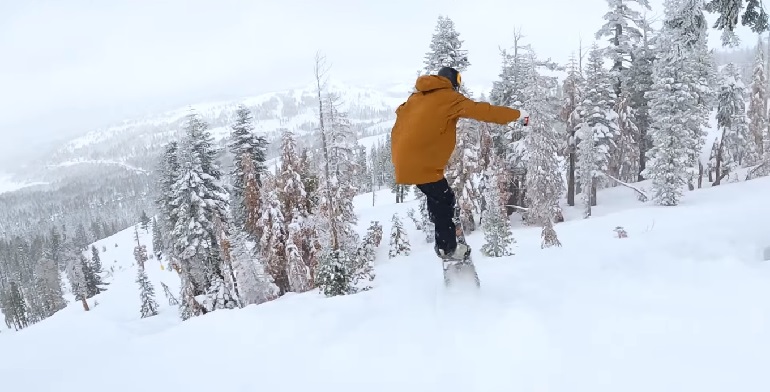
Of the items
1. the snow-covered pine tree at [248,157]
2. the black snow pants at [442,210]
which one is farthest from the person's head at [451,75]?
the snow-covered pine tree at [248,157]

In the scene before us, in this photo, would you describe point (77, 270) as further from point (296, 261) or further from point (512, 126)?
point (512, 126)

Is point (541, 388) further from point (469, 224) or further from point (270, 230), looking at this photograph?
point (469, 224)

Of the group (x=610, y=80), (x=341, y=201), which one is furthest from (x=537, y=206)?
(x=341, y=201)

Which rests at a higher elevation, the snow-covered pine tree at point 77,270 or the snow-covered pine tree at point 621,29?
the snow-covered pine tree at point 621,29

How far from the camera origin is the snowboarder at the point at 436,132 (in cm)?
384

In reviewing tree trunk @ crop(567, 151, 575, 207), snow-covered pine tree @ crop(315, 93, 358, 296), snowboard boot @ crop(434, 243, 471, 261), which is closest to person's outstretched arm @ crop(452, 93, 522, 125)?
snowboard boot @ crop(434, 243, 471, 261)

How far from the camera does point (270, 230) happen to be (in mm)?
24406

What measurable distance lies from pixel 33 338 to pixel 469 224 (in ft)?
A: 85.2

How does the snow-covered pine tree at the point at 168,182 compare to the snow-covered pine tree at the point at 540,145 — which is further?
the snow-covered pine tree at the point at 540,145

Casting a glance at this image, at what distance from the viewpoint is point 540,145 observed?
1171 inches

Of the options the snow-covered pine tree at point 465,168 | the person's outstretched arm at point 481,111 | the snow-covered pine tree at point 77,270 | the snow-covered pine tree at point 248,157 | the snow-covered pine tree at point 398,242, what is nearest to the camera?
the person's outstretched arm at point 481,111

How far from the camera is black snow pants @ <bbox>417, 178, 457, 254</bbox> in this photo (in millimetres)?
4121

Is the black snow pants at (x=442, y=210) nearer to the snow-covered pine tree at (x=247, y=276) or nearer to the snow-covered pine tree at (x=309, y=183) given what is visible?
the snow-covered pine tree at (x=309, y=183)

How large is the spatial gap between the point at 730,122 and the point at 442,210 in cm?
4323
